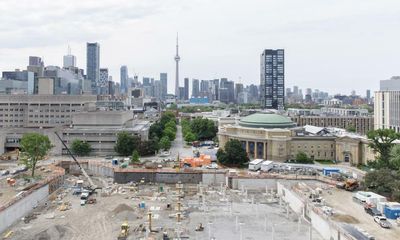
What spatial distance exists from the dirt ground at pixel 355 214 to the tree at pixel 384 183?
2840 millimetres

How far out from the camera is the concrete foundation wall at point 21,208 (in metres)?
42.0

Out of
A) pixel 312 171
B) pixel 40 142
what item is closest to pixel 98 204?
pixel 40 142

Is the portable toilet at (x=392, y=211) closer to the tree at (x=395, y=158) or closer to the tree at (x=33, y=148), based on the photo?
the tree at (x=395, y=158)

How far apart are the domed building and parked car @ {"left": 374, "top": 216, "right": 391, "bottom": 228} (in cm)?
3784

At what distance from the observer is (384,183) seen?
48.5m

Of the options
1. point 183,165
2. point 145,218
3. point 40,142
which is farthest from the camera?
point 183,165

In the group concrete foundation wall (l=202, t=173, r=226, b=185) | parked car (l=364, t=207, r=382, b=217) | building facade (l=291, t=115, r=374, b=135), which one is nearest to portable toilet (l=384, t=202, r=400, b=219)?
parked car (l=364, t=207, r=382, b=217)

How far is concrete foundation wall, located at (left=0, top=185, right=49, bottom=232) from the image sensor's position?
4197 cm

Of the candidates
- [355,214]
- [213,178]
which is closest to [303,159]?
[213,178]

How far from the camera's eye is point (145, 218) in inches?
1799

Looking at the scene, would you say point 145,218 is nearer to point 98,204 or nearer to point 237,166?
point 98,204

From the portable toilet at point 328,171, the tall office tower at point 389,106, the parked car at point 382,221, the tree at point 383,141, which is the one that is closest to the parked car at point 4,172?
the portable toilet at point 328,171

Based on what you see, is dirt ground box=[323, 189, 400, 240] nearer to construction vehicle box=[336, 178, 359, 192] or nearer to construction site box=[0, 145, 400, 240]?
construction site box=[0, 145, 400, 240]

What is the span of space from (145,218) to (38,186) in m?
17.3
